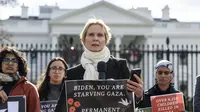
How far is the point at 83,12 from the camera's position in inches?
1957

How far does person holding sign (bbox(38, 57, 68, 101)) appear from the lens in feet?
20.1

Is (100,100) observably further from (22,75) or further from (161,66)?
(161,66)

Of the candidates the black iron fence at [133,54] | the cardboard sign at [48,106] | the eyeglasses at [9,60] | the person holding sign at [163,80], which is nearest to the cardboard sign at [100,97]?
the eyeglasses at [9,60]

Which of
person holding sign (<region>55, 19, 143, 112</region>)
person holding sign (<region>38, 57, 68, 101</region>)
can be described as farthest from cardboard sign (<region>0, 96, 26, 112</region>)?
person holding sign (<region>38, 57, 68, 101</region>)

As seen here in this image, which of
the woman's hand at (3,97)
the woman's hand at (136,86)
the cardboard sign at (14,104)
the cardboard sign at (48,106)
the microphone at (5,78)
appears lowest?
the cardboard sign at (48,106)

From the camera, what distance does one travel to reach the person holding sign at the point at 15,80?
4.66 m

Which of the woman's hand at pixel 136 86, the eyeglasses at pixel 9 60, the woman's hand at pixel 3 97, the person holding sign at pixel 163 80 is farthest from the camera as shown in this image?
the person holding sign at pixel 163 80

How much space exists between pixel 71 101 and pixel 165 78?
6.58 ft

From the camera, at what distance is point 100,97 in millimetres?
3947

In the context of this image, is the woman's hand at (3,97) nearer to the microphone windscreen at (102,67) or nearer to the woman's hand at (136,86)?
the microphone windscreen at (102,67)

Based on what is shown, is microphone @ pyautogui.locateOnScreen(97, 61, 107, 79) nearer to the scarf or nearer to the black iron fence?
the scarf

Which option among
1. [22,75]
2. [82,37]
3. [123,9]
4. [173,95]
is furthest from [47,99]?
[123,9]

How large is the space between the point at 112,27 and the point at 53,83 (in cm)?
4331

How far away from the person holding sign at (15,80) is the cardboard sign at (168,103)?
144 centimetres
